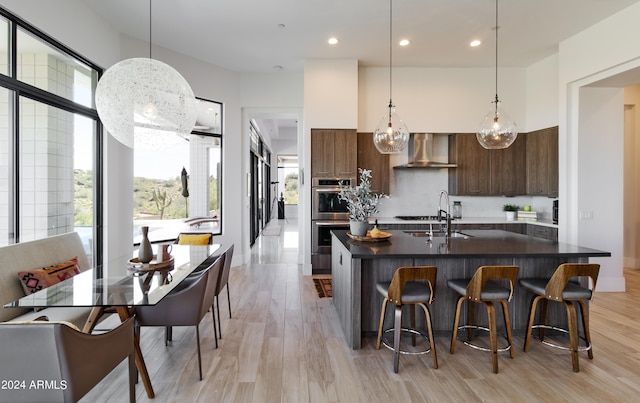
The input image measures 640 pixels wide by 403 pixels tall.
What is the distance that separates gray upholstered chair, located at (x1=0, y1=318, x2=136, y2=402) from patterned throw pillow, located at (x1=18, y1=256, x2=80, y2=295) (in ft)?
4.26

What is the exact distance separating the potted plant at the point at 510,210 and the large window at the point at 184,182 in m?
5.11

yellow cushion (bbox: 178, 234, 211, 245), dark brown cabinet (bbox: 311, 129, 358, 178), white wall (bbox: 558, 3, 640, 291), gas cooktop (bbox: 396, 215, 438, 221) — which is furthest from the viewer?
gas cooktop (bbox: 396, 215, 438, 221)

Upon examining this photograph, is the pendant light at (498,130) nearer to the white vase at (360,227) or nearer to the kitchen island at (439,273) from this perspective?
the kitchen island at (439,273)

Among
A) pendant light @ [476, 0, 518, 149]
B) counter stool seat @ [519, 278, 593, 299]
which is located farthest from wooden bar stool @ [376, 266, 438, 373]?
pendant light @ [476, 0, 518, 149]

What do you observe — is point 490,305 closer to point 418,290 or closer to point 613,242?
point 418,290

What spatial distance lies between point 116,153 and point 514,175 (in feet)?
20.6

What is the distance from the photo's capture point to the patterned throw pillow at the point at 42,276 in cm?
255

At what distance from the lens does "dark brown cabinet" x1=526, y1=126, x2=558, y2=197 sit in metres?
5.16

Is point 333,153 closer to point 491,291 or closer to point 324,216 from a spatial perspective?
point 324,216

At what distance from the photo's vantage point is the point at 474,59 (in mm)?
5559

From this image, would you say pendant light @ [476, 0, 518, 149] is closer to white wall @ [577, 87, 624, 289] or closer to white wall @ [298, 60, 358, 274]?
white wall @ [577, 87, 624, 289]

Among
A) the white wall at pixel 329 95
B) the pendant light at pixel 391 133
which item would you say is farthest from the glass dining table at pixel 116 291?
the white wall at pixel 329 95

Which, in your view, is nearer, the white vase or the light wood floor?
the light wood floor

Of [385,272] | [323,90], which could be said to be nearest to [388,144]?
[385,272]
